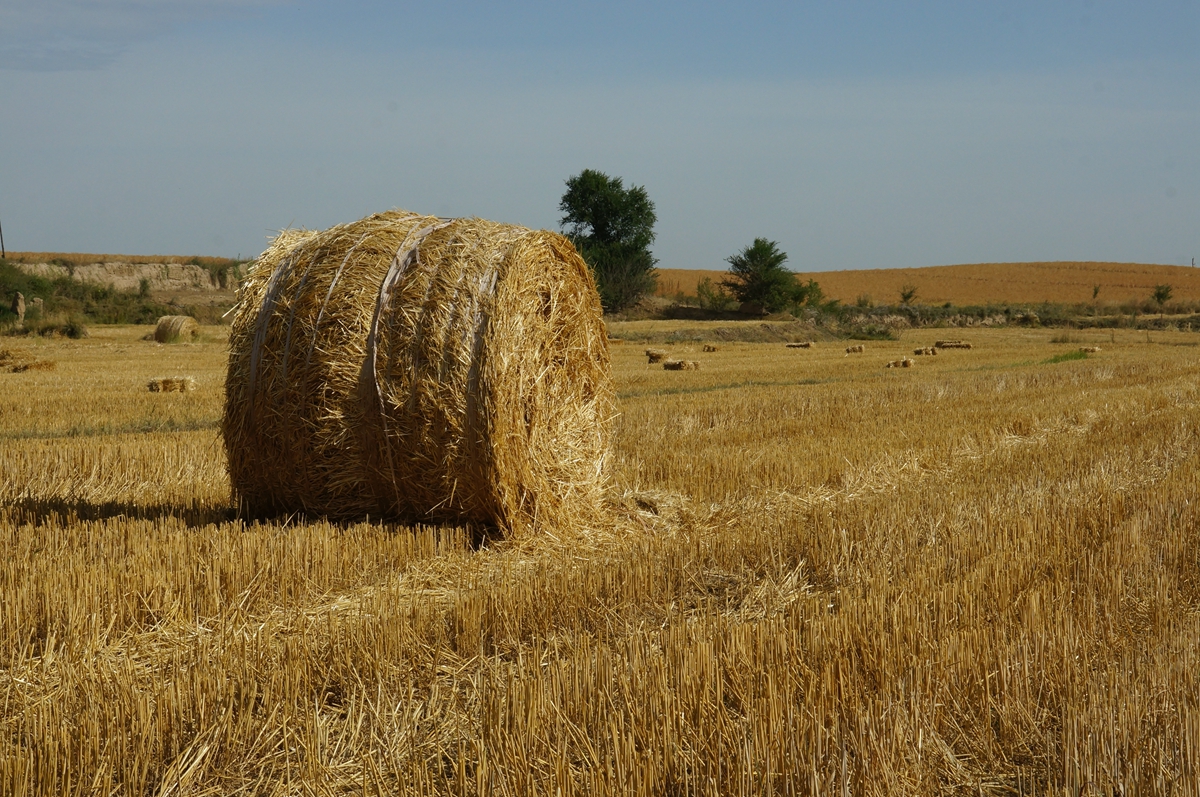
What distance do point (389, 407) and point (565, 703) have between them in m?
3.33

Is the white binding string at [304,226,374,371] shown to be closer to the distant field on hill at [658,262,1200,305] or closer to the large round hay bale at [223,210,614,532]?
the large round hay bale at [223,210,614,532]

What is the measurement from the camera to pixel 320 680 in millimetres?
3881

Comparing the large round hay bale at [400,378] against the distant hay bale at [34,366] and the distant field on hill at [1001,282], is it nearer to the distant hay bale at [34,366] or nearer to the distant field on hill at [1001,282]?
the distant hay bale at [34,366]

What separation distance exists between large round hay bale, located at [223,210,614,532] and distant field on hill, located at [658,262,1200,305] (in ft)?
243

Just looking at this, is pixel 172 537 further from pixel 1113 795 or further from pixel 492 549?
pixel 1113 795

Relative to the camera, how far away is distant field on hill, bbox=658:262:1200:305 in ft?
277

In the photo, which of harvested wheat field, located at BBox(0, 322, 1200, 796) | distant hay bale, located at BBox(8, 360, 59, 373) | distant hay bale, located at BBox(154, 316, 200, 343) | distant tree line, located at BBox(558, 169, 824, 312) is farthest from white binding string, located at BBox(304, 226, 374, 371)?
→ distant tree line, located at BBox(558, 169, 824, 312)

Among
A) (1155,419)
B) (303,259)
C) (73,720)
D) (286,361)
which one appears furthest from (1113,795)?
(1155,419)

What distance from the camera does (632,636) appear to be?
13.8 feet

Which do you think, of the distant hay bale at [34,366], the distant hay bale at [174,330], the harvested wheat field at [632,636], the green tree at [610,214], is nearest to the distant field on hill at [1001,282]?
the green tree at [610,214]

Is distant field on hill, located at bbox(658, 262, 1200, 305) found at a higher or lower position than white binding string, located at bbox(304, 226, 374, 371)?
higher

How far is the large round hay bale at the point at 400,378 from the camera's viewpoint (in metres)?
6.42

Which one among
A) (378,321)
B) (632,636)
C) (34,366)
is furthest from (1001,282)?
(632,636)

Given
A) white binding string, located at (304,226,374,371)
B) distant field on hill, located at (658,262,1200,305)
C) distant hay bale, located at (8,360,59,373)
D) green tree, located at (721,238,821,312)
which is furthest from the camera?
distant field on hill, located at (658,262,1200,305)
